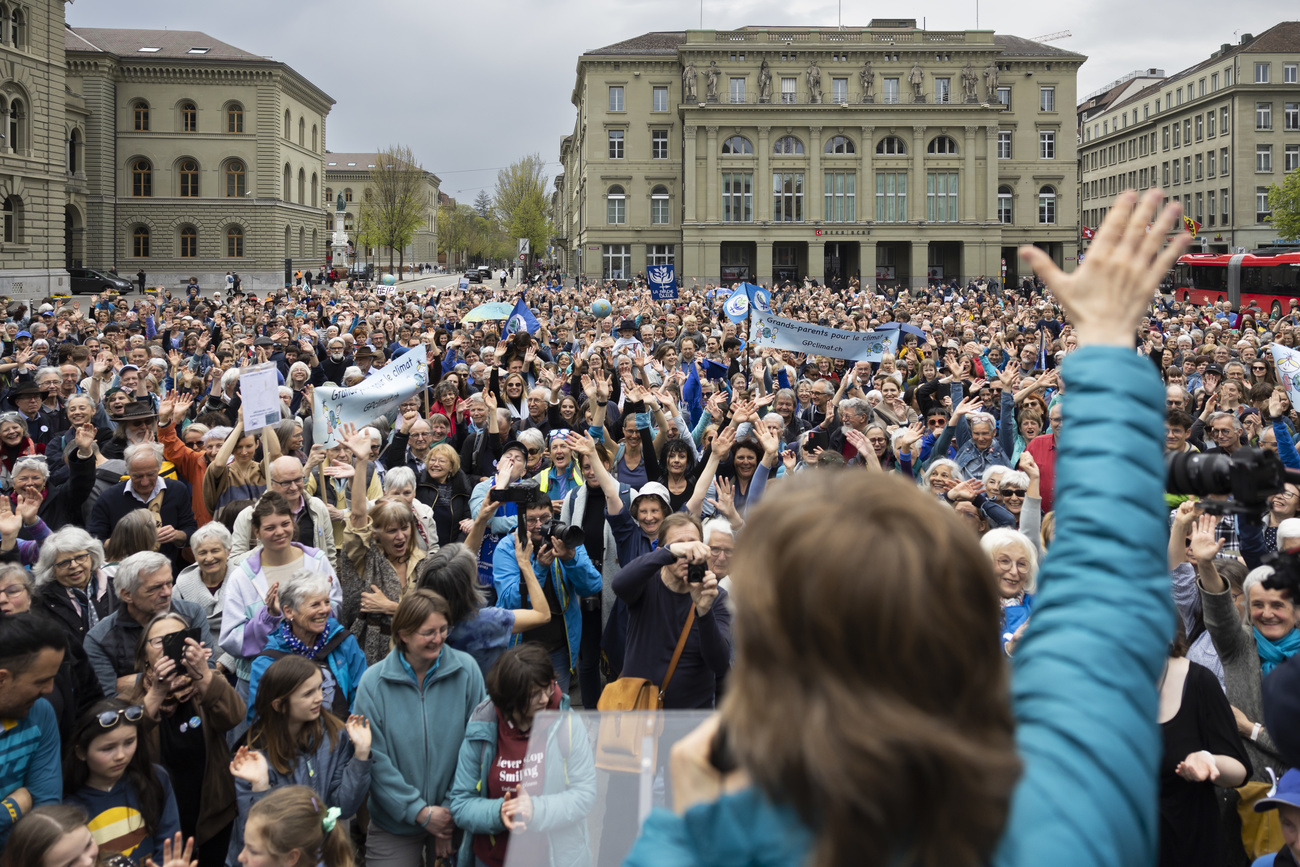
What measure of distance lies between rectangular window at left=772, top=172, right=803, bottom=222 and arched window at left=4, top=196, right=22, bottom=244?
4480 cm

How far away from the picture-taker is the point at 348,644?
5348 millimetres

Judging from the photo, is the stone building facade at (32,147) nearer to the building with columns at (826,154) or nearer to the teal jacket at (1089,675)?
the building with columns at (826,154)

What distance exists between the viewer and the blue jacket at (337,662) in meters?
5.20

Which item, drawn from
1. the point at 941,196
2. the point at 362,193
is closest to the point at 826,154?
the point at 941,196

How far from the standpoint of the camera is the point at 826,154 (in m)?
73.2

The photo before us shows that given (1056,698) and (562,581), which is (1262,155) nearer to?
(562,581)

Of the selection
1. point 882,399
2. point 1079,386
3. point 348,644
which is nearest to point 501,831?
point 348,644

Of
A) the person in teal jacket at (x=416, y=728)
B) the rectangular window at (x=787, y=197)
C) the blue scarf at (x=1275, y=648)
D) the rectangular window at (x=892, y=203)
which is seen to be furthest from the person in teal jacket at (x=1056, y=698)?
the rectangular window at (x=892, y=203)

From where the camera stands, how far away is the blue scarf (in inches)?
183

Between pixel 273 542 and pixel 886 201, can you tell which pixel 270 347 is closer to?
pixel 273 542

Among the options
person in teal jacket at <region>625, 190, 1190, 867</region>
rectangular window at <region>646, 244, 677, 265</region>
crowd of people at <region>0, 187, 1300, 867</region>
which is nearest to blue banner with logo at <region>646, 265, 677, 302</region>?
crowd of people at <region>0, 187, 1300, 867</region>

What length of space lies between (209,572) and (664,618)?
289 centimetres

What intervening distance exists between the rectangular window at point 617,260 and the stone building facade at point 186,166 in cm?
2168

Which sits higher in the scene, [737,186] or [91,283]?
[737,186]
